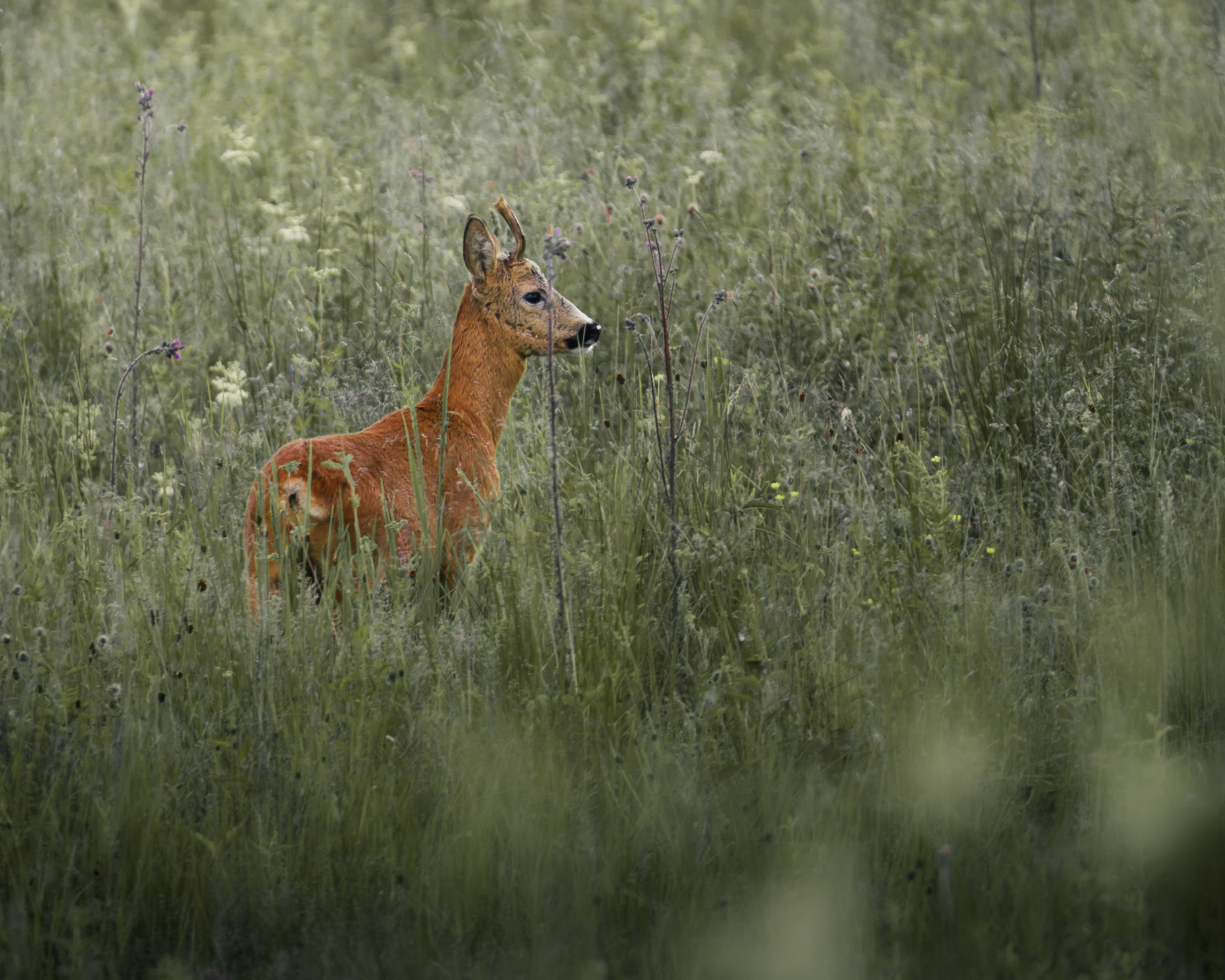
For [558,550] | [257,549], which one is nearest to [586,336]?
[558,550]

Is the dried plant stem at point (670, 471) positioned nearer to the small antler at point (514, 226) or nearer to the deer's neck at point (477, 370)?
the small antler at point (514, 226)

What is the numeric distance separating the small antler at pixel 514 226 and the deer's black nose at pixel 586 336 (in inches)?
11.1

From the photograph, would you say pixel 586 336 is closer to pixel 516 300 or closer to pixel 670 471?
pixel 516 300

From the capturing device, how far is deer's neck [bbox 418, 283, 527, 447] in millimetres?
3215

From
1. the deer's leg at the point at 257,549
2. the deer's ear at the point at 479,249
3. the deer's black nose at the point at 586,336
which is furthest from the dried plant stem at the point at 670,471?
the deer's leg at the point at 257,549

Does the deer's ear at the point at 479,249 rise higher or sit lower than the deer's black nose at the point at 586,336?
higher

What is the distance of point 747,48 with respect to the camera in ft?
30.2

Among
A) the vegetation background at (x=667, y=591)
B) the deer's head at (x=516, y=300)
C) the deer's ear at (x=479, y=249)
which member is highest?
the deer's ear at (x=479, y=249)

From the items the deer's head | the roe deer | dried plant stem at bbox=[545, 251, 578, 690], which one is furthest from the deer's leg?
the deer's head

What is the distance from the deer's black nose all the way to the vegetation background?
339 mm

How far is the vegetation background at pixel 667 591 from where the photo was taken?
2.12 metres

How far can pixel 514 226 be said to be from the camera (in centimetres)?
315

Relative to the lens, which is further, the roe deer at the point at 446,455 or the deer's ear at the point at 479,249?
the deer's ear at the point at 479,249

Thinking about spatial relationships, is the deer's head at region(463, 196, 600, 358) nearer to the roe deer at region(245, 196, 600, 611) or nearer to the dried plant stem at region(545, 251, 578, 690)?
the roe deer at region(245, 196, 600, 611)
